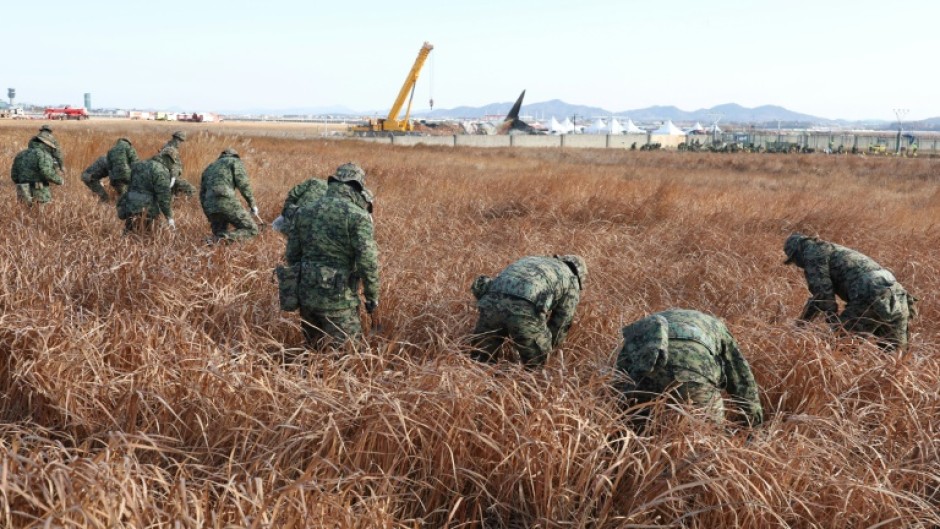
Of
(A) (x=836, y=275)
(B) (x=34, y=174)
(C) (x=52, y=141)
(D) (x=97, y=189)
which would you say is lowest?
(A) (x=836, y=275)

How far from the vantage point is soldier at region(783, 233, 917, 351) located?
4863 millimetres

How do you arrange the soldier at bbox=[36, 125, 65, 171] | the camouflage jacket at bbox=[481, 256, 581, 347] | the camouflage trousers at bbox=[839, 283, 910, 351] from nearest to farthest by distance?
the camouflage jacket at bbox=[481, 256, 581, 347], the camouflage trousers at bbox=[839, 283, 910, 351], the soldier at bbox=[36, 125, 65, 171]

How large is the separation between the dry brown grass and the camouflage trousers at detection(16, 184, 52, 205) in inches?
66.3

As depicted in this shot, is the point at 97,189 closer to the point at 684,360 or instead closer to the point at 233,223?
the point at 233,223

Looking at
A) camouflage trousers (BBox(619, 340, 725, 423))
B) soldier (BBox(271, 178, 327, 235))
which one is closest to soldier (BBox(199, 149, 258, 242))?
soldier (BBox(271, 178, 327, 235))

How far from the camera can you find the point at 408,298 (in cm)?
568

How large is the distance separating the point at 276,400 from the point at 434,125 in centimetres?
7564

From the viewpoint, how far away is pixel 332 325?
4555 millimetres

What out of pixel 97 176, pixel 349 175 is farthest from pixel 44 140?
pixel 349 175

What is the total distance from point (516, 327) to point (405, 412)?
1.14m

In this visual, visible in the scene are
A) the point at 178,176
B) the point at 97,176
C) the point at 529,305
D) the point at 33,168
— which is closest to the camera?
the point at 529,305

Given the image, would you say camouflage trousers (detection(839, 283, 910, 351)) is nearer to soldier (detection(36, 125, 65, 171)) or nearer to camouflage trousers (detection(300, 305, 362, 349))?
camouflage trousers (detection(300, 305, 362, 349))

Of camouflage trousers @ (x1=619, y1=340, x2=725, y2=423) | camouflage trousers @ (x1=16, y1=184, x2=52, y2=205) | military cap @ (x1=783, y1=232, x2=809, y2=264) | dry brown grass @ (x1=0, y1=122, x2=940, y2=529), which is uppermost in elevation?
military cap @ (x1=783, y1=232, x2=809, y2=264)

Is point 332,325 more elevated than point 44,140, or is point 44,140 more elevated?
point 44,140
